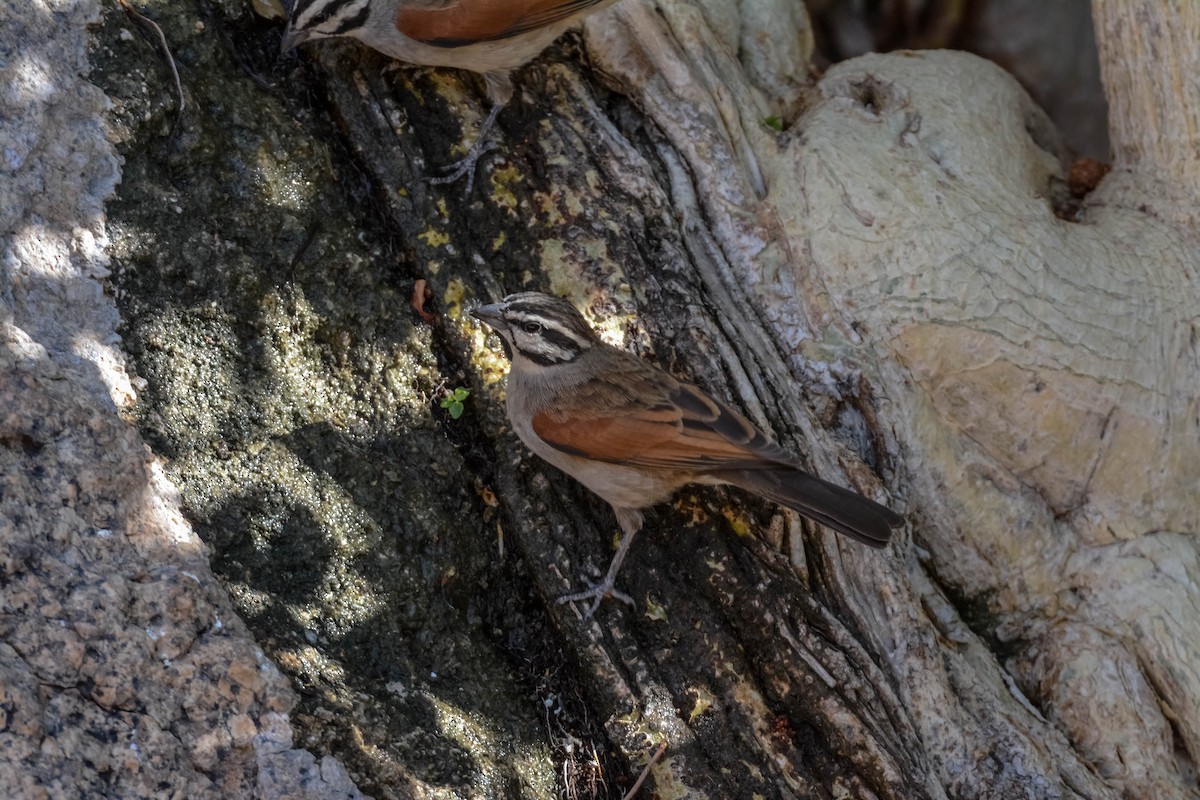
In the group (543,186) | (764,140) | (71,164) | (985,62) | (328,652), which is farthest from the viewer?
(985,62)

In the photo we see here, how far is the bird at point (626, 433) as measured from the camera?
15.9 feet

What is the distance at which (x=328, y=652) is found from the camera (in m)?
4.22

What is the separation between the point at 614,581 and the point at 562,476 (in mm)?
623

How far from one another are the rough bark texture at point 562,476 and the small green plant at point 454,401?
0.10m

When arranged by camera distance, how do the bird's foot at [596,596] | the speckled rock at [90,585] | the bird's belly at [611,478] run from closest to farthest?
the speckled rock at [90,585] → the bird's foot at [596,596] → the bird's belly at [611,478]

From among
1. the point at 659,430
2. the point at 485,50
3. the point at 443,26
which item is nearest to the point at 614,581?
the point at 659,430

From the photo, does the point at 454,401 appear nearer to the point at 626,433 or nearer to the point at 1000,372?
the point at 626,433

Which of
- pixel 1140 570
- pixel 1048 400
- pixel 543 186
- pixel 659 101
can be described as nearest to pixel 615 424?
pixel 543 186

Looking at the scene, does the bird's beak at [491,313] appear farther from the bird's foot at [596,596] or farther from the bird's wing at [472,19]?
the bird's wing at [472,19]

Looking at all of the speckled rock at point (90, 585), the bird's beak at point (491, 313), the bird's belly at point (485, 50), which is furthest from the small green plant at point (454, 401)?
the bird's belly at point (485, 50)

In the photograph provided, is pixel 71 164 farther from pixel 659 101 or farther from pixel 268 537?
pixel 659 101

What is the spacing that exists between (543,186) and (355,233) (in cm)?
102

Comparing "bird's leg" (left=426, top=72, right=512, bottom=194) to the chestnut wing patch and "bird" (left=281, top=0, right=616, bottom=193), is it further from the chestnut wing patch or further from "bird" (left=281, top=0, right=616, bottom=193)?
the chestnut wing patch

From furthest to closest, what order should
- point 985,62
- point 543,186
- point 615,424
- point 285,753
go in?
point 985,62 < point 543,186 < point 615,424 < point 285,753
